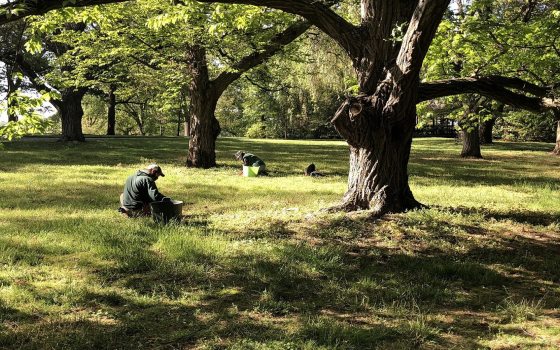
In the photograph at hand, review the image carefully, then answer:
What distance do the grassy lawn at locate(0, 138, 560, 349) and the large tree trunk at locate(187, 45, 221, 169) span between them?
691cm

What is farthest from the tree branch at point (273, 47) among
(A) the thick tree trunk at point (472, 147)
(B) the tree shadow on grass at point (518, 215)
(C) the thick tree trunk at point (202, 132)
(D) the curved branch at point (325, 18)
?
(A) the thick tree trunk at point (472, 147)

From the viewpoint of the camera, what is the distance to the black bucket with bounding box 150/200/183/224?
8484 millimetres

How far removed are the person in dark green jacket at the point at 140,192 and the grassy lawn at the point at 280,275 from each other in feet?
1.40

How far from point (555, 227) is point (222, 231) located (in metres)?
5.75

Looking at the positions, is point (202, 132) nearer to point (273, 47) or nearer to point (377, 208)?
point (273, 47)

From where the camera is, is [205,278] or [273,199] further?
[273,199]

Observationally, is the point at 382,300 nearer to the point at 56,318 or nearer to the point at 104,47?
the point at 56,318

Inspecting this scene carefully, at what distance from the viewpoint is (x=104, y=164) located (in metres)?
19.3

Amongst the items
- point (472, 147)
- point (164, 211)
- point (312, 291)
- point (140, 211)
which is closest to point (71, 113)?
point (140, 211)

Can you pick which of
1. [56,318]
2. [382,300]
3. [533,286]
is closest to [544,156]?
[533,286]

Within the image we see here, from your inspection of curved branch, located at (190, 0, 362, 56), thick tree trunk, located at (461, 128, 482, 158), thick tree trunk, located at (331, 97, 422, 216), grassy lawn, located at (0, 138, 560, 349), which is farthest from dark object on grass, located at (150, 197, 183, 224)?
thick tree trunk, located at (461, 128, 482, 158)

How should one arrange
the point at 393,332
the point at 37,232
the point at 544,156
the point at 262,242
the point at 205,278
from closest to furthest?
1. the point at 393,332
2. the point at 205,278
3. the point at 262,242
4. the point at 37,232
5. the point at 544,156

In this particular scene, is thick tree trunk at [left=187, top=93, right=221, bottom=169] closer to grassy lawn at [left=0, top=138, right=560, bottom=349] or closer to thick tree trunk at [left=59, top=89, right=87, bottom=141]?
grassy lawn at [left=0, top=138, right=560, bottom=349]

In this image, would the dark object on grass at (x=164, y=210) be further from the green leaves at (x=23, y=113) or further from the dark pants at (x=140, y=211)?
the green leaves at (x=23, y=113)
